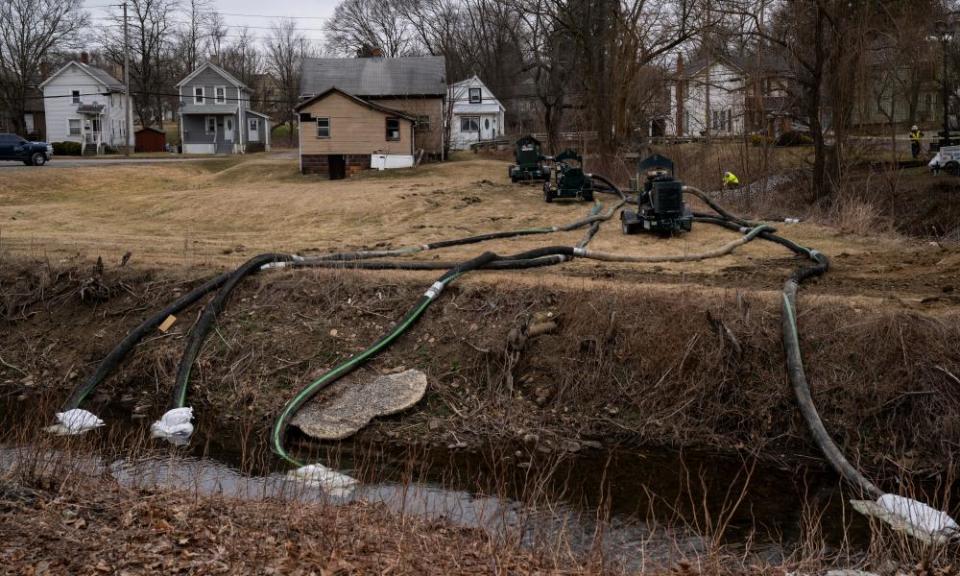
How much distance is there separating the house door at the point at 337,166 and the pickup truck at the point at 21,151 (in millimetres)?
13895

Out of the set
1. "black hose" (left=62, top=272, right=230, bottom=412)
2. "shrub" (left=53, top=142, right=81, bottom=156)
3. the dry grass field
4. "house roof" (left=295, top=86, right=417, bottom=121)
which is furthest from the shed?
"black hose" (left=62, top=272, right=230, bottom=412)

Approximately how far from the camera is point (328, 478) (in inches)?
349

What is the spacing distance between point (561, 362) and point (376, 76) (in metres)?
37.6

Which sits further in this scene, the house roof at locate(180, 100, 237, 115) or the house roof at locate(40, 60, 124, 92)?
the house roof at locate(40, 60, 124, 92)

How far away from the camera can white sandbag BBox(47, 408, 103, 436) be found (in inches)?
438

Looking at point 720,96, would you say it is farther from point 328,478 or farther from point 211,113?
point 211,113

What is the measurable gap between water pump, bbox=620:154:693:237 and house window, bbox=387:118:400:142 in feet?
79.1

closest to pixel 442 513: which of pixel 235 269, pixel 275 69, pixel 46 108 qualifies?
pixel 235 269

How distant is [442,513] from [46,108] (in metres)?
66.0

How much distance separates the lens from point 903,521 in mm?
7711

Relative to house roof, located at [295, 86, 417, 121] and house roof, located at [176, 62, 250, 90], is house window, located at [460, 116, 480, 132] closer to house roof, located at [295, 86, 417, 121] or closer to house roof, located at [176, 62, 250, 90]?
house roof, located at [176, 62, 250, 90]

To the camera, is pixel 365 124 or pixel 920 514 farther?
pixel 365 124

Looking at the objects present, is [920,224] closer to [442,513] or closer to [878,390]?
[878,390]

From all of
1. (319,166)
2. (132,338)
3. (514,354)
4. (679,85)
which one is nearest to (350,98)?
(319,166)
